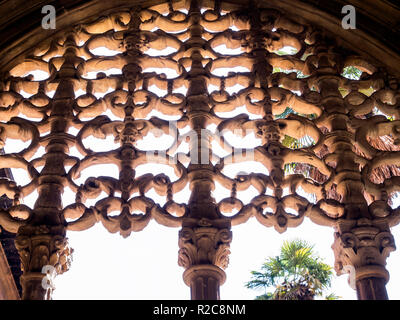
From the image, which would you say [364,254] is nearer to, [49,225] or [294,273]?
[49,225]

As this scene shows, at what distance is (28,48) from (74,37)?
483 mm

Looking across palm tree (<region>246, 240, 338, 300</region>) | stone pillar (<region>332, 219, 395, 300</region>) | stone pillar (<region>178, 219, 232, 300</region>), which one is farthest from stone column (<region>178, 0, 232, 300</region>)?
palm tree (<region>246, 240, 338, 300</region>)

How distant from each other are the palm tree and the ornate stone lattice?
5297mm

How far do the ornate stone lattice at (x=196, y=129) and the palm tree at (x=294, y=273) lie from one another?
530 centimetres

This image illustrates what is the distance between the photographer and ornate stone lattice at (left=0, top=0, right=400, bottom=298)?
541cm

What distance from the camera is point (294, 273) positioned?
489 inches

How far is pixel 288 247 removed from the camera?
41.7 feet

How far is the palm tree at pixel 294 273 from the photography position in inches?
463

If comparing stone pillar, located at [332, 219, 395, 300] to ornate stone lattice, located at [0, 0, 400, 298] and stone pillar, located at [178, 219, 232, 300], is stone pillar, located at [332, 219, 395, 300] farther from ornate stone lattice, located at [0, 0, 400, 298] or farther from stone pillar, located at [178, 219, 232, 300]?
stone pillar, located at [178, 219, 232, 300]

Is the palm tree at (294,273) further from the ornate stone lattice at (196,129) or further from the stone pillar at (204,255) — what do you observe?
the stone pillar at (204,255)

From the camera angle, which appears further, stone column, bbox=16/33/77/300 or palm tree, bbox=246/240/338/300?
palm tree, bbox=246/240/338/300

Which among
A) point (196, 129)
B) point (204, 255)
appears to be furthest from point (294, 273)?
point (204, 255)

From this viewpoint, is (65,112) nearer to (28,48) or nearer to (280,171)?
(28,48)

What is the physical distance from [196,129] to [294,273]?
6825 mm
